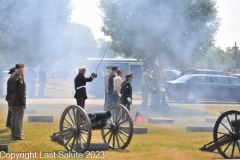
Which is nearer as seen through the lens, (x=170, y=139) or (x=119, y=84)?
(x=170, y=139)

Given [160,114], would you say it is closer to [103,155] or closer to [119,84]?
[119,84]

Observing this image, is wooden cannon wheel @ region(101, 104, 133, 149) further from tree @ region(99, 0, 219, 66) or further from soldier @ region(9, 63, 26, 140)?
tree @ region(99, 0, 219, 66)

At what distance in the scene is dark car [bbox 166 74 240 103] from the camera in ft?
90.3

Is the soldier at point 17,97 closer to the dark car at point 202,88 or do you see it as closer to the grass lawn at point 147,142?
the grass lawn at point 147,142

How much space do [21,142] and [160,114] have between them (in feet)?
31.9

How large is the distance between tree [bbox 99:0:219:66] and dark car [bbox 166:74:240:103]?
578 centimetres

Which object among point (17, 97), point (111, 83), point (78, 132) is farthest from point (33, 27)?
point (78, 132)

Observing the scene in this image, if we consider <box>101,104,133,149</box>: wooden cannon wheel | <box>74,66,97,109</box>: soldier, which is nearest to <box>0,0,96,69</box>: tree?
<box>74,66,97,109</box>: soldier

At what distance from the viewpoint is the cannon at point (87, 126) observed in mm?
10055

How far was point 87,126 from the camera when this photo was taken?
32.0 feet

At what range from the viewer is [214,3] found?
831 inches

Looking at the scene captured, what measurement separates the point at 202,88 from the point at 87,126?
18.7m

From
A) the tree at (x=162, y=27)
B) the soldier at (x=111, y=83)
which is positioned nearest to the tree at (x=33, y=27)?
the tree at (x=162, y=27)

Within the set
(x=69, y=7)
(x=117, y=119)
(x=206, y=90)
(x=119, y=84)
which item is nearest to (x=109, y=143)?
(x=117, y=119)
